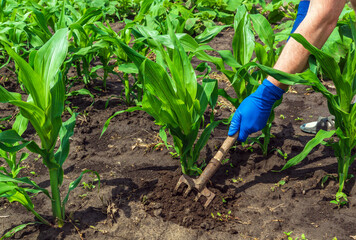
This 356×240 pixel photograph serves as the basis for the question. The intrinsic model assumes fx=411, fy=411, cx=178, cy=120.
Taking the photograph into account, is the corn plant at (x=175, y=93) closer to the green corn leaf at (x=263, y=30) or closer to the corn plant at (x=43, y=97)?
the corn plant at (x=43, y=97)

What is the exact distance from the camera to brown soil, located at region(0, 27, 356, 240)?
80.4 inches

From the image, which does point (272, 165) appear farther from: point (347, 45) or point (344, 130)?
point (347, 45)

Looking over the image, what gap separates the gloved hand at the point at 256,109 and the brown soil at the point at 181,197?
33 cm

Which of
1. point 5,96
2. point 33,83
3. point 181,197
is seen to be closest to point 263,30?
point 181,197

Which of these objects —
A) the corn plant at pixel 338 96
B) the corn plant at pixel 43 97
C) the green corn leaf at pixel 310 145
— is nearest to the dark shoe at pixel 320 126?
the corn plant at pixel 338 96

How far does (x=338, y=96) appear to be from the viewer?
6.81 ft

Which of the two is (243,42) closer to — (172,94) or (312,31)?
(312,31)

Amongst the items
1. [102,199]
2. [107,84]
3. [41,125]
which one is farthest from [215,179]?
[107,84]

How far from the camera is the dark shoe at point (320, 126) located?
282cm

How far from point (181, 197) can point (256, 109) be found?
24.5 inches

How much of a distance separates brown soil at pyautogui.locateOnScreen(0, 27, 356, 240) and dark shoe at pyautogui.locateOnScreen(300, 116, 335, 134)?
0.15 ft

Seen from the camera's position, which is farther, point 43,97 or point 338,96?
point 338,96

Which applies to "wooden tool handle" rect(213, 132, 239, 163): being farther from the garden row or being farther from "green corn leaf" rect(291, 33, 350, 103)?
"green corn leaf" rect(291, 33, 350, 103)

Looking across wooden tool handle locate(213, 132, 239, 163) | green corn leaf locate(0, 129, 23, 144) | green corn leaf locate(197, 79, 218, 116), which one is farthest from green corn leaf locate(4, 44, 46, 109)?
wooden tool handle locate(213, 132, 239, 163)
